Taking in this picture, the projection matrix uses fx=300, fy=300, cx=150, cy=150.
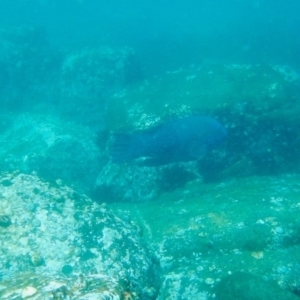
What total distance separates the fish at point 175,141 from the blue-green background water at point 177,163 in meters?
0.20

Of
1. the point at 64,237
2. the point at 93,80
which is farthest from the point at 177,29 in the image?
the point at 64,237

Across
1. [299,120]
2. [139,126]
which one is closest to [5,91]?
[139,126]

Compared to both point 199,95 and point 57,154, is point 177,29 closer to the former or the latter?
point 199,95

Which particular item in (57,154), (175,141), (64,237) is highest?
(57,154)

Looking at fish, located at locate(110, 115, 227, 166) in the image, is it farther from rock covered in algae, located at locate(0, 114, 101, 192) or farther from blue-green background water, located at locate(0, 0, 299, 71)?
blue-green background water, located at locate(0, 0, 299, 71)

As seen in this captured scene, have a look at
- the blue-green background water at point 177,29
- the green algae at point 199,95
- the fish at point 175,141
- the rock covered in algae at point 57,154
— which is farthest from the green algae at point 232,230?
the blue-green background water at point 177,29

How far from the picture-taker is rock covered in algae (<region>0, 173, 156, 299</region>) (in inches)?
181

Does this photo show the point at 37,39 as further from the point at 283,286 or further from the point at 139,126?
the point at 283,286

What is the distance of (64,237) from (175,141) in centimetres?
368

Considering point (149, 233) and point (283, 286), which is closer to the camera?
point (283, 286)

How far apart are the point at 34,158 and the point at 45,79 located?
294 inches

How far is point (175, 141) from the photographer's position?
7.54 m

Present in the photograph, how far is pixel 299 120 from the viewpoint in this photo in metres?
7.54

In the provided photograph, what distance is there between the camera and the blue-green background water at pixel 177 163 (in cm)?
488
